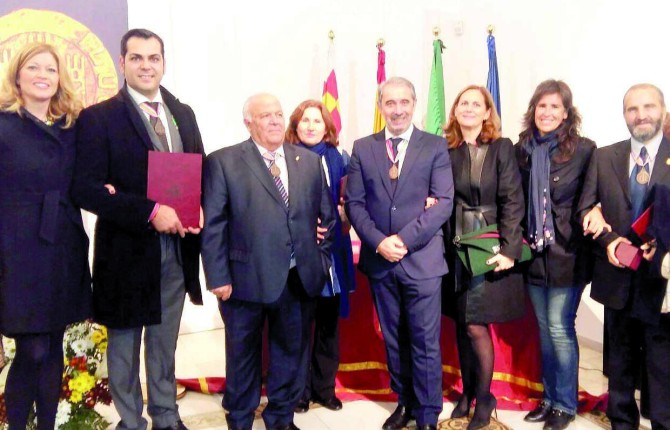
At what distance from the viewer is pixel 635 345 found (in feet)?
8.51

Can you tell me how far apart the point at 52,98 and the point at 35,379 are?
1115 millimetres

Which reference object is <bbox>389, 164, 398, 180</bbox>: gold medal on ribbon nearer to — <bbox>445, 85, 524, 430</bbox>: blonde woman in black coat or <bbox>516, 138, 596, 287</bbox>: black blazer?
<bbox>445, 85, 524, 430</bbox>: blonde woman in black coat

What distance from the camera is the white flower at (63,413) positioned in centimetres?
269

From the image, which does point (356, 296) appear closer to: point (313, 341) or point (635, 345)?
point (313, 341)

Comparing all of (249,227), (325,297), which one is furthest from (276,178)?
(325,297)

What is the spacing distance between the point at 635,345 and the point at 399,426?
1132mm

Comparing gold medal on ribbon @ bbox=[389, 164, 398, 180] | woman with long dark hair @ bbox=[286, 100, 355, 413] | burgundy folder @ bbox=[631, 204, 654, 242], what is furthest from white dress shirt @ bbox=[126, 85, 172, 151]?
burgundy folder @ bbox=[631, 204, 654, 242]

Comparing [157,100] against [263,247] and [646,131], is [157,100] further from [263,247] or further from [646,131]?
[646,131]

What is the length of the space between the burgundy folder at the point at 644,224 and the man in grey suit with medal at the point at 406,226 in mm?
748

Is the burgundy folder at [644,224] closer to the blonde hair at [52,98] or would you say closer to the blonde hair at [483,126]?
the blonde hair at [483,126]

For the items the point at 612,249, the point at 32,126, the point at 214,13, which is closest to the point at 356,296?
the point at 612,249

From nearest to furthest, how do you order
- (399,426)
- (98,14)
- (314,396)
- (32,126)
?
(32,126) → (399,426) → (314,396) → (98,14)

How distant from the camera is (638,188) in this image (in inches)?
98.4

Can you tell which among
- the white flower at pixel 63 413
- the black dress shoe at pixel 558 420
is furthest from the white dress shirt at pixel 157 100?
the black dress shoe at pixel 558 420
